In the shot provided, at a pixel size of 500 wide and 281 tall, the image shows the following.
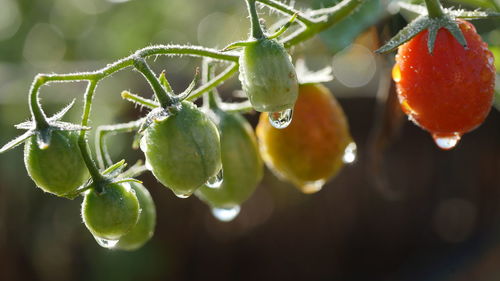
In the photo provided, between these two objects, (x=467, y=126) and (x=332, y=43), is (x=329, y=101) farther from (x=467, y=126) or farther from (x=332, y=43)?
(x=467, y=126)

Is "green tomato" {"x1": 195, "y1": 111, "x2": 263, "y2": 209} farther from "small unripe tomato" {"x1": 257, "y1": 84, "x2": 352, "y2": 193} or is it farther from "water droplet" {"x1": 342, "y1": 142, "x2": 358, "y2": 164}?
"water droplet" {"x1": 342, "y1": 142, "x2": 358, "y2": 164}

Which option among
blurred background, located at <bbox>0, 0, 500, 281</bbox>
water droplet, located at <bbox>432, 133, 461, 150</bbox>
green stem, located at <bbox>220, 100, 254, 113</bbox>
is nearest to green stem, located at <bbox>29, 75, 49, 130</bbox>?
green stem, located at <bbox>220, 100, 254, 113</bbox>

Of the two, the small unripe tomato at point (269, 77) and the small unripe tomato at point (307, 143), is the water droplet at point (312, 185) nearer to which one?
the small unripe tomato at point (307, 143)

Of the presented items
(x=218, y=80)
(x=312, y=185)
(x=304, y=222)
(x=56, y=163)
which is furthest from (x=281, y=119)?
(x=304, y=222)

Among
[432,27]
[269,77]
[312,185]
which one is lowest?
[312,185]

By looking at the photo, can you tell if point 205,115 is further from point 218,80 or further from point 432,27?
point 432,27
